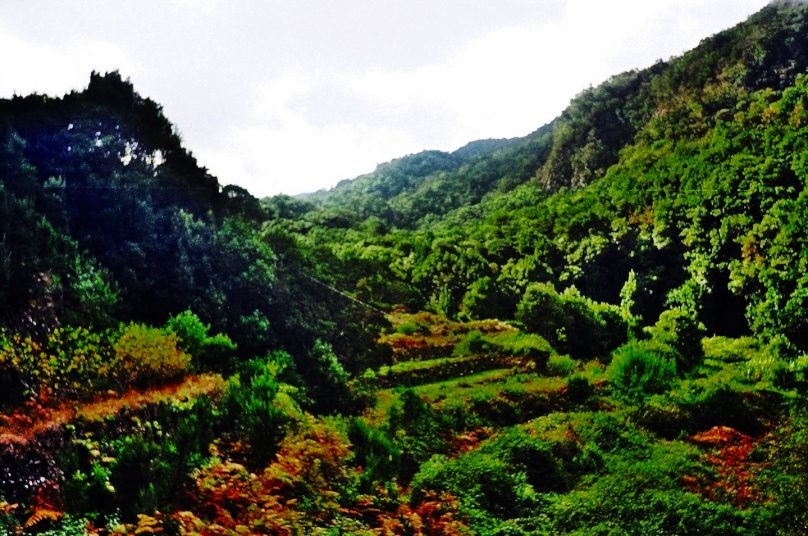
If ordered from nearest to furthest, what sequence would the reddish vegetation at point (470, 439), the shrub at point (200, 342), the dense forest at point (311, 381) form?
the dense forest at point (311, 381)
the shrub at point (200, 342)
the reddish vegetation at point (470, 439)

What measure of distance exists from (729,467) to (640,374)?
11.2ft

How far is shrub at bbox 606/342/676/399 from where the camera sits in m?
9.97

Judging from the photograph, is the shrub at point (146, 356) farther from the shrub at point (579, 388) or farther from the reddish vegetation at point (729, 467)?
the shrub at point (579, 388)

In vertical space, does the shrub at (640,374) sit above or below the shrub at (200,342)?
below

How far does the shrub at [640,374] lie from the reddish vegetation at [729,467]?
1.52 m

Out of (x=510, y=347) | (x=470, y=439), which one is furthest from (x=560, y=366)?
(x=470, y=439)

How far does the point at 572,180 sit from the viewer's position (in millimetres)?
48469

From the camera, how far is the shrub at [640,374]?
32.7 feet

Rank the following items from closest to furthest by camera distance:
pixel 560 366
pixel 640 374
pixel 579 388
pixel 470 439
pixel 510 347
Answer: pixel 470 439 → pixel 579 388 → pixel 640 374 → pixel 560 366 → pixel 510 347

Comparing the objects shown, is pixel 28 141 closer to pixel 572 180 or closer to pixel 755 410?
pixel 755 410

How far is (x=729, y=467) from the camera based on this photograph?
23.2 ft

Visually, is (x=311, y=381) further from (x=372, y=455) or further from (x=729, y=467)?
(x=729, y=467)

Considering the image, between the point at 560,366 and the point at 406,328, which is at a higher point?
the point at 406,328

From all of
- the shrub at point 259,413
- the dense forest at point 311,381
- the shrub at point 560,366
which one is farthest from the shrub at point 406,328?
the shrub at point 259,413
